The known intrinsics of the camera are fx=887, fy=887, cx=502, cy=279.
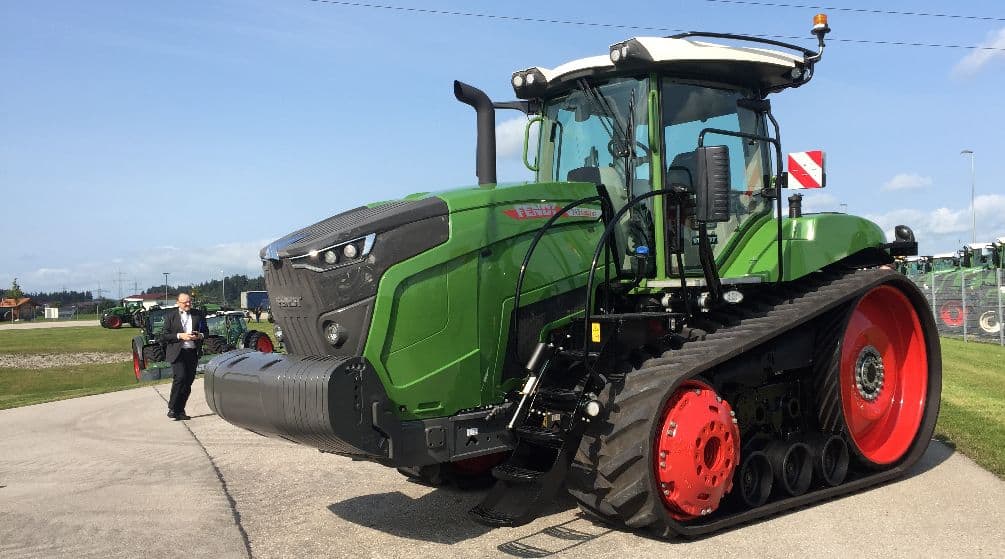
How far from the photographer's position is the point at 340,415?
471cm

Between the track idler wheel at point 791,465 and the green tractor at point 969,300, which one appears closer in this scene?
the track idler wheel at point 791,465

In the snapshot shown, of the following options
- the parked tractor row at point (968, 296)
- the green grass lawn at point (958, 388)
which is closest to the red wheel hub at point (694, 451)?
the green grass lawn at point (958, 388)

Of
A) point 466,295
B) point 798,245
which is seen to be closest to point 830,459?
point 798,245

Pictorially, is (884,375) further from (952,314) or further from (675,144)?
(952,314)

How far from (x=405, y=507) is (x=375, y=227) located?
2.30m

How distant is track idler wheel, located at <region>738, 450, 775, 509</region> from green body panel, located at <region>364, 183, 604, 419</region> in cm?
171

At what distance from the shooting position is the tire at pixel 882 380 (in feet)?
22.2

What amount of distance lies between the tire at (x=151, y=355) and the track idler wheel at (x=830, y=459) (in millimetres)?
16352

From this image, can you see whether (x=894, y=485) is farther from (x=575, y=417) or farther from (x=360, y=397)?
A: (x=360, y=397)

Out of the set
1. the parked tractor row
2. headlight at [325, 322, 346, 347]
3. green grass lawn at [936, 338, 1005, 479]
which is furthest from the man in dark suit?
the parked tractor row

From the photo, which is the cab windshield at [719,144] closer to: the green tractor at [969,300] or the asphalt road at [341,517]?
the asphalt road at [341,517]

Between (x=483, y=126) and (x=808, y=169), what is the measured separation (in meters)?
3.07

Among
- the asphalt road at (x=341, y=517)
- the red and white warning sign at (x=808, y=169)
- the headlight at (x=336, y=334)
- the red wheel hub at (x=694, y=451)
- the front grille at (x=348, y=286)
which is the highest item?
the red and white warning sign at (x=808, y=169)

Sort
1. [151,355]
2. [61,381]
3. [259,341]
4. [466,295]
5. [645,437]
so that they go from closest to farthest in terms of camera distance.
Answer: [645,437], [466,295], [259,341], [151,355], [61,381]
